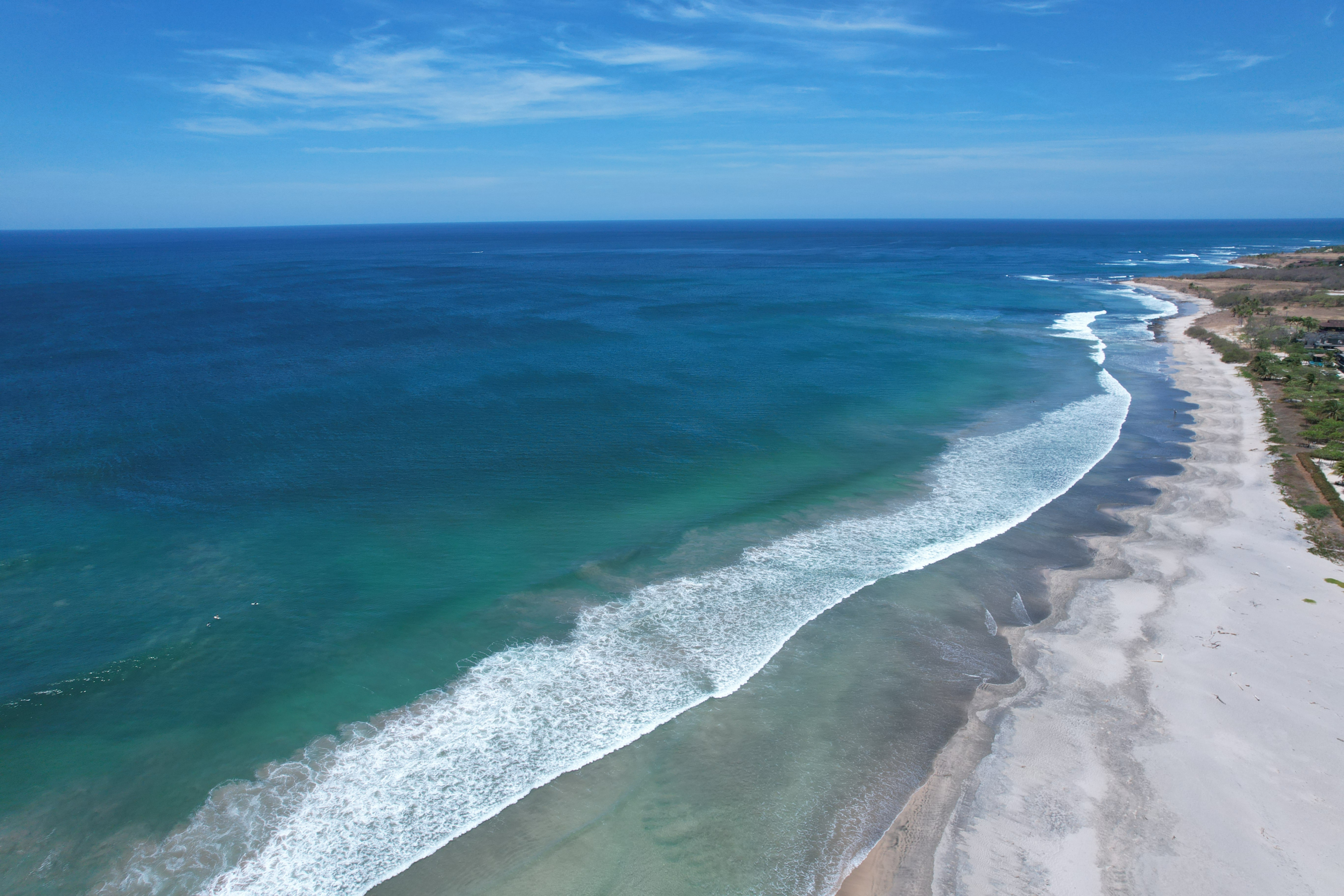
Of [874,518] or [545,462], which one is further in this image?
[545,462]

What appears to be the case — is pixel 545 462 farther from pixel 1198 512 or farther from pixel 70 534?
pixel 1198 512

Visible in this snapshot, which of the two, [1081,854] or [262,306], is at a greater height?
[262,306]

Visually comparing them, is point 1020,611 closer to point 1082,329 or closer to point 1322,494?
point 1322,494

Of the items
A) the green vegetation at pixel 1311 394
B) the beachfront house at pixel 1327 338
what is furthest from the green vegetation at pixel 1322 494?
the beachfront house at pixel 1327 338

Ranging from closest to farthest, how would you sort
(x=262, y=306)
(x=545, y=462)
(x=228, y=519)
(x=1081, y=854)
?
(x=1081, y=854) → (x=228, y=519) → (x=545, y=462) → (x=262, y=306)

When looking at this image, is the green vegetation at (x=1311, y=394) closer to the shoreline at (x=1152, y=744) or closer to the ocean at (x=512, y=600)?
the ocean at (x=512, y=600)

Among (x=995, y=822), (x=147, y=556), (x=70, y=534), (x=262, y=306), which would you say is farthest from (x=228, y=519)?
(x=262, y=306)

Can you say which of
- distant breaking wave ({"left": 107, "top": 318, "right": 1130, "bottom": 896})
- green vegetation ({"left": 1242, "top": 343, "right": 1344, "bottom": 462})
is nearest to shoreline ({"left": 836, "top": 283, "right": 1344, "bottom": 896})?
distant breaking wave ({"left": 107, "top": 318, "right": 1130, "bottom": 896})

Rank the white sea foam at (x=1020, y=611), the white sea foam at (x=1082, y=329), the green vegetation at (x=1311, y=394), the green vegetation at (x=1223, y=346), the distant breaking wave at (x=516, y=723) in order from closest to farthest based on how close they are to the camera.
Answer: the distant breaking wave at (x=516, y=723)
the white sea foam at (x=1020, y=611)
the green vegetation at (x=1311, y=394)
the green vegetation at (x=1223, y=346)
the white sea foam at (x=1082, y=329)
